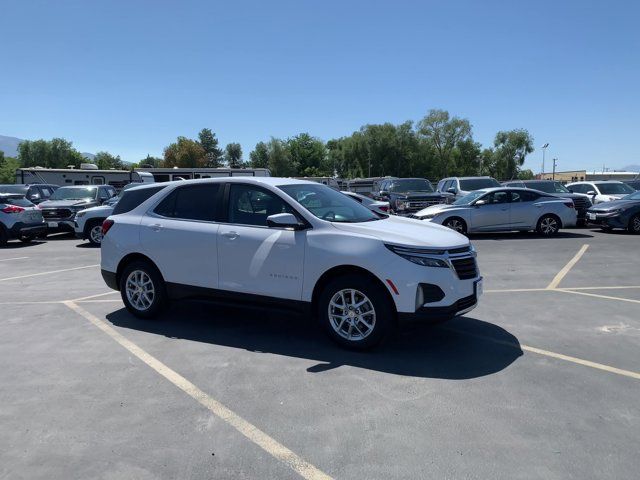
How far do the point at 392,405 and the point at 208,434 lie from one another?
1.39 meters

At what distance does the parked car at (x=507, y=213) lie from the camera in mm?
14789

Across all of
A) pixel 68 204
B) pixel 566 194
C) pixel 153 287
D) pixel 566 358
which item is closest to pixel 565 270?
pixel 566 358

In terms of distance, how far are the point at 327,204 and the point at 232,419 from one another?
270 cm

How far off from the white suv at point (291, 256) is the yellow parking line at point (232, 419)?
1.04 m

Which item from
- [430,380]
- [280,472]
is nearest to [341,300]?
[430,380]

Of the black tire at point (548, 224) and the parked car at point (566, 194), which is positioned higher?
the parked car at point (566, 194)

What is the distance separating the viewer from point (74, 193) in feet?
58.8

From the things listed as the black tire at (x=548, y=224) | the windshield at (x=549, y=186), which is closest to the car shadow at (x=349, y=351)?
the black tire at (x=548, y=224)

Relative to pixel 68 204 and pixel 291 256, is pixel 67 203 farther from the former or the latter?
pixel 291 256

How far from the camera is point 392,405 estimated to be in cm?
380

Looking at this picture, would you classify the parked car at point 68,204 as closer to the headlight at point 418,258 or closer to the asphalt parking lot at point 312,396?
the asphalt parking lot at point 312,396

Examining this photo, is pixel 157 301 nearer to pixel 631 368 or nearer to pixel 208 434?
pixel 208 434

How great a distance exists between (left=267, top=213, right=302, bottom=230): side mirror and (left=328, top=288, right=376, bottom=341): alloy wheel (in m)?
0.82

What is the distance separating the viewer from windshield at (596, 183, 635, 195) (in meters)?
20.0
